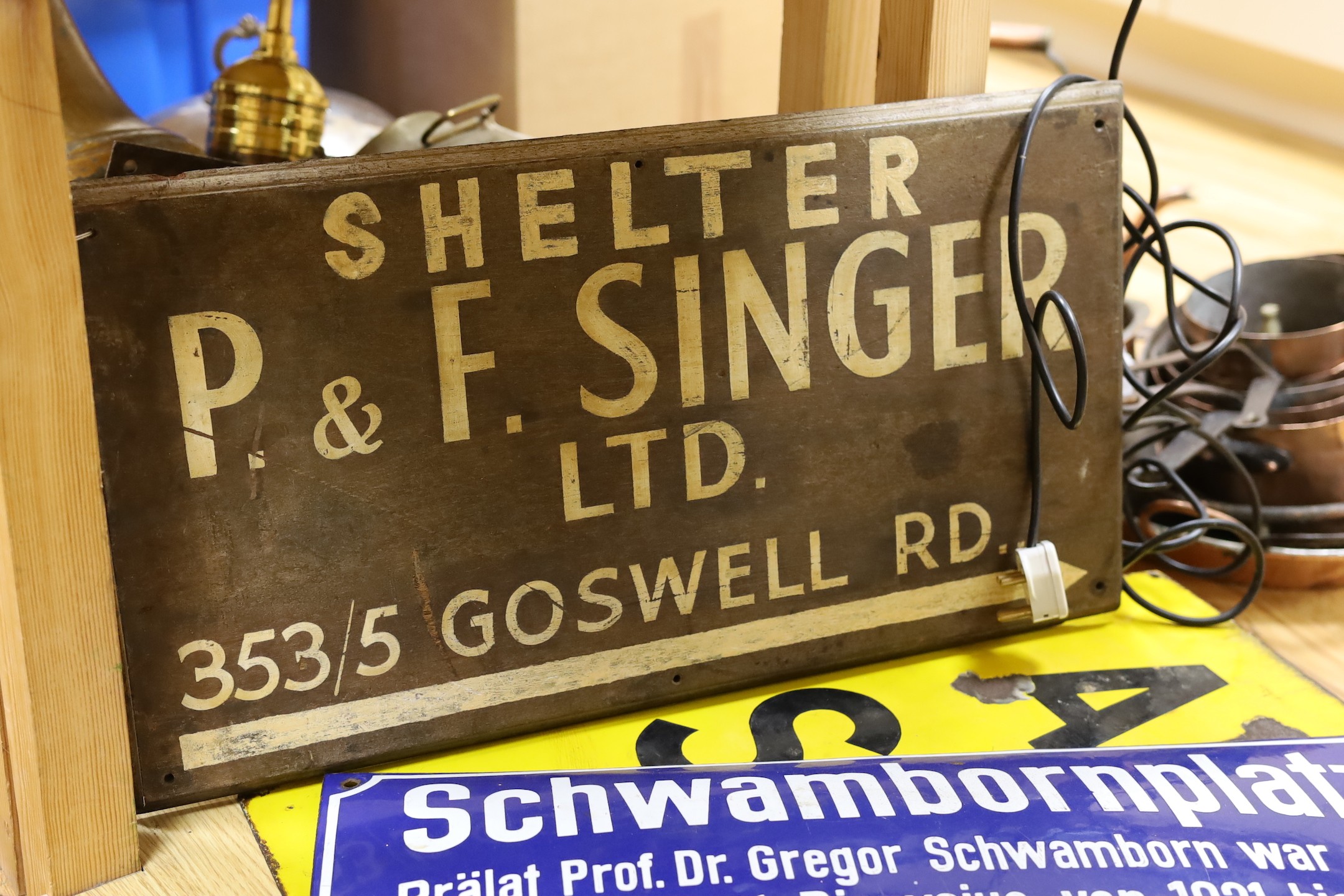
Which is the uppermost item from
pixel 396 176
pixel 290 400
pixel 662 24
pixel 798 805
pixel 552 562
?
pixel 662 24

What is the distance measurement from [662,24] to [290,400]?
1.01 meters

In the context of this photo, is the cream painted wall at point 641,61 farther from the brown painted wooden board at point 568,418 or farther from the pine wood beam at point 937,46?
the brown painted wooden board at point 568,418

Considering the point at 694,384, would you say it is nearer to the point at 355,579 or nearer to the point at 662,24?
the point at 355,579

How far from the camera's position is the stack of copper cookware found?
37.3 inches

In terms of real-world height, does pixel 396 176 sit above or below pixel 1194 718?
above

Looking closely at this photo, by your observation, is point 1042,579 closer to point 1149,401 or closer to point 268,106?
point 1149,401

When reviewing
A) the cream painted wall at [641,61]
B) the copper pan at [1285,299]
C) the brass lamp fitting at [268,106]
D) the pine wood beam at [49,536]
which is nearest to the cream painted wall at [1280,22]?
the cream painted wall at [641,61]

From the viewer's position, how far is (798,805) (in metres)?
0.65

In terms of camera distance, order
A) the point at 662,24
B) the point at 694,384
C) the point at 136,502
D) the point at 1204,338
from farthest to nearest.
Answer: the point at 662,24 < the point at 1204,338 < the point at 694,384 < the point at 136,502

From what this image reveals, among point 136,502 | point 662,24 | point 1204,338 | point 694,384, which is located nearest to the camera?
point 136,502

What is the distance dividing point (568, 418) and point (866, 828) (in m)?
0.27

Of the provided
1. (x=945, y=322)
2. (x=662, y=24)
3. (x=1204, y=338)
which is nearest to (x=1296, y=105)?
(x=662, y=24)

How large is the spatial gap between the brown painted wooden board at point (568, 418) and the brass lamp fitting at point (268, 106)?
0.32 meters

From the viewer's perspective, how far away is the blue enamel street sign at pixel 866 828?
60 centimetres
